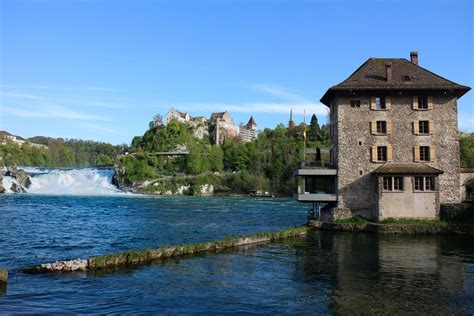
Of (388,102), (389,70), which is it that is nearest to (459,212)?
(388,102)

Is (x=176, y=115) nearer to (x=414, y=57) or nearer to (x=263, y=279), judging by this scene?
(x=414, y=57)

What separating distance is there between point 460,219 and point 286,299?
864 inches

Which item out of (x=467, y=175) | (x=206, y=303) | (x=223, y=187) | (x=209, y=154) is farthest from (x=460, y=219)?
(x=209, y=154)

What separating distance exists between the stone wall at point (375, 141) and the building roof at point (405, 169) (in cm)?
51

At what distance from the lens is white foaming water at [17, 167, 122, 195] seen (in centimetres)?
8825

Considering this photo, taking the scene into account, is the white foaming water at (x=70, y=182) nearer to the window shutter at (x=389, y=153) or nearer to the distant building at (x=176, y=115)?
the distant building at (x=176, y=115)

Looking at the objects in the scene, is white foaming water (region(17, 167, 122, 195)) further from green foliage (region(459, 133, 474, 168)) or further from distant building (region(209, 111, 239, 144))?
green foliage (region(459, 133, 474, 168))

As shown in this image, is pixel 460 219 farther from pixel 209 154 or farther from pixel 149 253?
pixel 209 154

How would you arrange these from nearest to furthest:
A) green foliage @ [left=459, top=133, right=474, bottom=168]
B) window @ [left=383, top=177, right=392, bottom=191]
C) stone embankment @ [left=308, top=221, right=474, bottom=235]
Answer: stone embankment @ [left=308, top=221, right=474, bottom=235] → window @ [left=383, top=177, right=392, bottom=191] → green foliage @ [left=459, top=133, right=474, bottom=168]

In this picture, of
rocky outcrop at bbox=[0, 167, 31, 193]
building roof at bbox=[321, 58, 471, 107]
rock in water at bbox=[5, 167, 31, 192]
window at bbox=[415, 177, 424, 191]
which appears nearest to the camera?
window at bbox=[415, 177, 424, 191]

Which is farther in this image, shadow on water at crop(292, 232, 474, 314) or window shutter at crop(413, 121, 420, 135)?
window shutter at crop(413, 121, 420, 135)

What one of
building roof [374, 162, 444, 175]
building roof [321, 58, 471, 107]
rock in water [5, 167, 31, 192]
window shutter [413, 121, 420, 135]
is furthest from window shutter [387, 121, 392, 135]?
rock in water [5, 167, 31, 192]

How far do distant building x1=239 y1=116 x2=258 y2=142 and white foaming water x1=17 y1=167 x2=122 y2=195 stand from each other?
8433cm

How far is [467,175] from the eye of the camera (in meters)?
31.9
